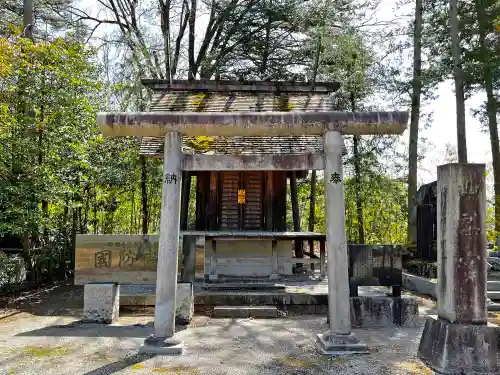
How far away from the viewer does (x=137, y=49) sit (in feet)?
56.0

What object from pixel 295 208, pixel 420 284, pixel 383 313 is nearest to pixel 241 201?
pixel 295 208

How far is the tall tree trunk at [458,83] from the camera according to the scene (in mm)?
12995

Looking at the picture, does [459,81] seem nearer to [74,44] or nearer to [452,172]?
[452,172]

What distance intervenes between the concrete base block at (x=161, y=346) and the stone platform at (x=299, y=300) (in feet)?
9.51

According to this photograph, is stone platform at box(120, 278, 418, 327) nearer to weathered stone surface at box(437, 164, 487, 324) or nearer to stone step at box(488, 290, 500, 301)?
stone step at box(488, 290, 500, 301)

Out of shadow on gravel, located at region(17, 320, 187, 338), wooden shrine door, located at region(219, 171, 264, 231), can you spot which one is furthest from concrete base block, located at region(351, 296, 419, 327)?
wooden shrine door, located at region(219, 171, 264, 231)

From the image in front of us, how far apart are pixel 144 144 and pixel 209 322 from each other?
5710mm

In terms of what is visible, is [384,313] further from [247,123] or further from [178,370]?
[247,123]

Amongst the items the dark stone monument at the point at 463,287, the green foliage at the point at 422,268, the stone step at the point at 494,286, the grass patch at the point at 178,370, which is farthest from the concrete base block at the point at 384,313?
the green foliage at the point at 422,268

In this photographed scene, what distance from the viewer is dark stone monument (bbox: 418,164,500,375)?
455cm

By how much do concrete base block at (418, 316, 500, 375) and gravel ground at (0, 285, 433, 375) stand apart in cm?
39

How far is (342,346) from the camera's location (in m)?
5.45

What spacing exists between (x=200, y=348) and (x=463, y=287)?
353 cm

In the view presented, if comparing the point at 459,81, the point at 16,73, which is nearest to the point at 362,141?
the point at 459,81
